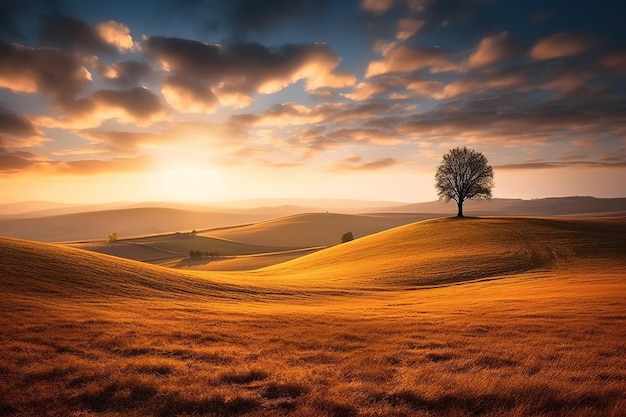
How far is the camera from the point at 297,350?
40.7ft

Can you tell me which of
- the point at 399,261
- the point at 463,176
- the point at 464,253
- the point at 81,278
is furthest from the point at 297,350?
the point at 463,176

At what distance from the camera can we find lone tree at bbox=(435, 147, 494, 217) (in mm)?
66875

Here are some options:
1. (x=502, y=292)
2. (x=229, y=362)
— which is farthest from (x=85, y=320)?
(x=502, y=292)

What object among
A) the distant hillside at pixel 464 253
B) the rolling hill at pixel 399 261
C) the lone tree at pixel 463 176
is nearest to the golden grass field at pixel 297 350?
the rolling hill at pixel 399 261

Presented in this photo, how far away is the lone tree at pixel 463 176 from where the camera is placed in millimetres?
66875

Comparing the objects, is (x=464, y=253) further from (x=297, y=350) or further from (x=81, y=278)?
(x=81, y=278)

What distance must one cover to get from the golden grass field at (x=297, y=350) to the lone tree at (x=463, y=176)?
41.5 m

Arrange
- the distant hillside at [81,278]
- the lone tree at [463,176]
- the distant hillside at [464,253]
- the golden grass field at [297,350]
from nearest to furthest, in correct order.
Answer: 1. the golden grass field at [297,350]
2. the distant hillside at [81,278]
3. the distant hillside at [464,253]
4. the lone tree at [463,176]

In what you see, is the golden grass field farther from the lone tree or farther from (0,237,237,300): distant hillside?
the lone tree

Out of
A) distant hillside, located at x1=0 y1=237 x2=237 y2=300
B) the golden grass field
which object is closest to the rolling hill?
distant hillside, located at x1=0 y1=237 x2=237 y2=300

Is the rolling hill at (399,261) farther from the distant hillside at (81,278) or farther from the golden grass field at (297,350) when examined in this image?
the golden grass field at (297,350)

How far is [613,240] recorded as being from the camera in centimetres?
4597

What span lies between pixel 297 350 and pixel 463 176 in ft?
216

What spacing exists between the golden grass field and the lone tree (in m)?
41.5
